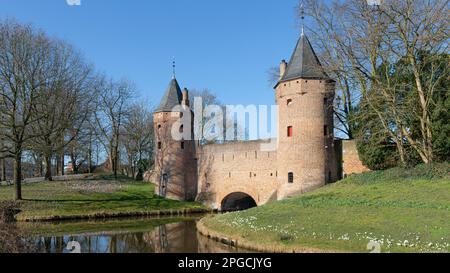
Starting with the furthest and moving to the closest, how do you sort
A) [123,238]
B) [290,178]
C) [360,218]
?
[290,178], [123,238], [360,218]

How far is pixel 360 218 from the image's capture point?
531 inches

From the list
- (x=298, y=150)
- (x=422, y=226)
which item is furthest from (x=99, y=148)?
(x=422, y=226)

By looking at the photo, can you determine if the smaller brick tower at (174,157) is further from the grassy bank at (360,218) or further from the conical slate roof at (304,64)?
the grassy bank at (360,218)

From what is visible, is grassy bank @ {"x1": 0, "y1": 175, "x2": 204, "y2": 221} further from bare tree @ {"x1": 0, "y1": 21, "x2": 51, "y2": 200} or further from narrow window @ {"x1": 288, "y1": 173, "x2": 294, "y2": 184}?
narrow window @ {"x1": 288, "y1": 173, "x2": 294, "y2": 184}

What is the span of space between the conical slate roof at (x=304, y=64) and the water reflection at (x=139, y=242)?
29.9 ft

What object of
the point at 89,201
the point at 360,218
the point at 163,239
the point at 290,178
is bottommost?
the point at 163,239

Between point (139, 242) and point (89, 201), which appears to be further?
point (89, 201)

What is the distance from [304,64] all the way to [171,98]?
1145cm

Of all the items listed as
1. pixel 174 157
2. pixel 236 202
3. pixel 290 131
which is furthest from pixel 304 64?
pixel 174 157

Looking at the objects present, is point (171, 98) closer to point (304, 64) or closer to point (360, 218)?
point (304, 64)

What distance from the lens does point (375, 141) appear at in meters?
20.6

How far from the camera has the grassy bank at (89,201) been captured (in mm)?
22172

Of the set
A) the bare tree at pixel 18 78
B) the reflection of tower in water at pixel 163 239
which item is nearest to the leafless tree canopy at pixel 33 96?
the bare tree at pixel 18 78
